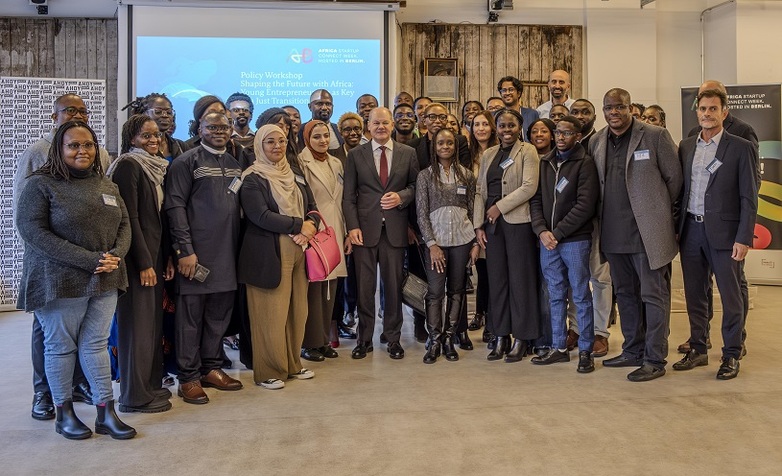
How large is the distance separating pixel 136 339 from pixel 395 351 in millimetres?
1814

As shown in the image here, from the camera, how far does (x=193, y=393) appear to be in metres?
3.88

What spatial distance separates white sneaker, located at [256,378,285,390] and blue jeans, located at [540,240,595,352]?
177 cm

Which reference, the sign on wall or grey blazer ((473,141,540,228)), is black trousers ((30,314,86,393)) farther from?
the sign on wall

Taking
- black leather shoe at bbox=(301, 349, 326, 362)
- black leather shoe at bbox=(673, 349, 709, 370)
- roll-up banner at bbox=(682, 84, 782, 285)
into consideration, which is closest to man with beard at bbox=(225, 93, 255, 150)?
black leather shoe at bbox=(301, 349, 326, 362)

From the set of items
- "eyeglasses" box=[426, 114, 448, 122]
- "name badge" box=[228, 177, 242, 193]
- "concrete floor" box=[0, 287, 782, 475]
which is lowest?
"concrete floor" box=[0, 287, 782, 475]

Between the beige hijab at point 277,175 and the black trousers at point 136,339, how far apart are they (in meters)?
0.85

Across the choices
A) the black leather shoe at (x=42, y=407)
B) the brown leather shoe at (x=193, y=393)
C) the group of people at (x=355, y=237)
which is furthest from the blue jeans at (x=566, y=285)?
the black leather shoe at (x=42, y=407)

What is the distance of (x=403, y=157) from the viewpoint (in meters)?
4.89

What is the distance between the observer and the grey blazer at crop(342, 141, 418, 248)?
4797 mm

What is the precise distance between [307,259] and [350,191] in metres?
0.73

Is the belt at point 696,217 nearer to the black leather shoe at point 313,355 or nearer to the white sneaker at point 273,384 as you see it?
the black leather shoe at point 313,355

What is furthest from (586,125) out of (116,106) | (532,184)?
(116,106)

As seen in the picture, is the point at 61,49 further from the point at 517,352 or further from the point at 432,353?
the point at 517,352

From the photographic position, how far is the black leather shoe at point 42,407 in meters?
3.59
